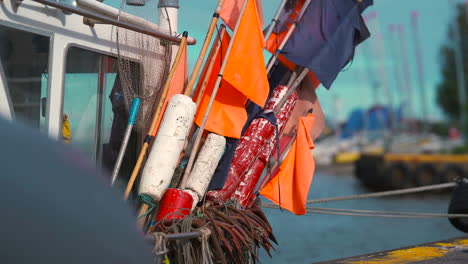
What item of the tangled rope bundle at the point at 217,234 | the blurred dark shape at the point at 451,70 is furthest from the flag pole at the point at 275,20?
the blurred dark shape at the point at 451,70

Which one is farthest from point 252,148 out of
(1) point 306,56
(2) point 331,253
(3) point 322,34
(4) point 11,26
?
(2) point 331,253

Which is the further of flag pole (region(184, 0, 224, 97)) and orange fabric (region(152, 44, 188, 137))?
orange fabric (region(152, 44, 188, 137))

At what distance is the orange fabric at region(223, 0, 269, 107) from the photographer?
497 centimetres

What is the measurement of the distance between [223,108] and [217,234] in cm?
125

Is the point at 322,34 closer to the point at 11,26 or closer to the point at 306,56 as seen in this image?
the point at 306,56

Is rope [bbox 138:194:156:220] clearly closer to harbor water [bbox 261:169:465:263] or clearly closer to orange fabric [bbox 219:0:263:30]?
orange fabric [bbox 219:0:263:30]

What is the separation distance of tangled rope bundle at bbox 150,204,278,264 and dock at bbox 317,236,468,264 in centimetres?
106

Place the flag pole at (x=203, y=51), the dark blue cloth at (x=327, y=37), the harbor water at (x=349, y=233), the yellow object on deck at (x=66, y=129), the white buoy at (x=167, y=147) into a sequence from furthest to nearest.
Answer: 1. the harbor water at (x=349, y=233)
2. the dark blue cloth at (x=327, y=37)
3. the flag pole at (x=203, y=51)
4. the white buoy at (x=167, y=147)
5. the yellow object on deck at (x=66, y=129)

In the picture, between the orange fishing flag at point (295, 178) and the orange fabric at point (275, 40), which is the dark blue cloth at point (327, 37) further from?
the orange fishing flag at point (295, 178)

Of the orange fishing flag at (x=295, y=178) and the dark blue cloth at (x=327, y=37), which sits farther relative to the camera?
the dark blue cloth at (x=327, y=37)

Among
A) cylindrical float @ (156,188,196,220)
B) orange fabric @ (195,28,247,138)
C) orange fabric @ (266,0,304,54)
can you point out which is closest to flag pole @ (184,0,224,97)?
orange fabric @ (195,28,247,138)

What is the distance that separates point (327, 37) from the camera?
19.9ft

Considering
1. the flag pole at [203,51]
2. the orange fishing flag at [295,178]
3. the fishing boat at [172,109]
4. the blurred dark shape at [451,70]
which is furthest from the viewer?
the blurred dark shape at [451,70]

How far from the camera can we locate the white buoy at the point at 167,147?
435cm
